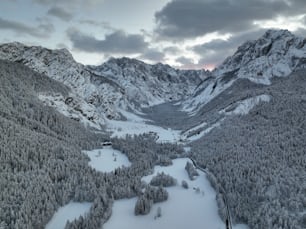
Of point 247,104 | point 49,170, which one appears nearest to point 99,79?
point 247,104

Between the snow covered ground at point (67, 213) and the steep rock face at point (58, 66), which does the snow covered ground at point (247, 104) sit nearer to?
the steep rock face at point (58, 66)

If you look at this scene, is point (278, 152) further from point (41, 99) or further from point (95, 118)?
point (95, 118)

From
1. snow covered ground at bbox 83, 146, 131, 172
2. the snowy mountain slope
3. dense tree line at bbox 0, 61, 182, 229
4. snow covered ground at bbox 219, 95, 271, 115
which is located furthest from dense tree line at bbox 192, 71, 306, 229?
the snowy mountain slope

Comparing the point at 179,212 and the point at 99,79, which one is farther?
the point at 99,79

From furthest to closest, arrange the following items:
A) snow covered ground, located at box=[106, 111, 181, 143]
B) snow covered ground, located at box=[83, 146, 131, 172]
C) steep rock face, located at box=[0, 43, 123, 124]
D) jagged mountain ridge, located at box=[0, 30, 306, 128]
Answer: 1. steep rock face, located at box=[0, 43, 123, 124]
2. jagged mountain ridge, located at box=[0, 30, 306, 128]
3. snow covered ground, located at box=[106, 111, 181, 143]
4. snow covered ground, located at box=[83, 146, 131, 172]

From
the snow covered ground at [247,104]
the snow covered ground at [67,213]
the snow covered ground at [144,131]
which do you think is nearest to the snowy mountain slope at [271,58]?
the snow covered ground at [247,104]

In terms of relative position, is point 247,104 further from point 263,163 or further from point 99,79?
point 99,79

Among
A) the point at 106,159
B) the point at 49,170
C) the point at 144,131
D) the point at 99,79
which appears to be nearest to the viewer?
the point at 49,170

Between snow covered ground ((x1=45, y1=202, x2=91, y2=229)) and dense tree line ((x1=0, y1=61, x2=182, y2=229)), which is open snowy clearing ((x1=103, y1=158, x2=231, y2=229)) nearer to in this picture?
dense tree line ((x1=0, y1=61, x2=182, y2=229))
